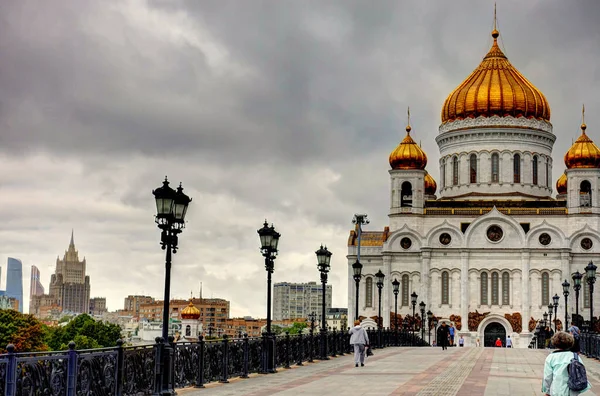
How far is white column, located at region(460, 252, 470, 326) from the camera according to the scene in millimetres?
73500

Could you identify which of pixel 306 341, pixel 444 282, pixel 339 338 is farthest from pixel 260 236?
pixel 444 282

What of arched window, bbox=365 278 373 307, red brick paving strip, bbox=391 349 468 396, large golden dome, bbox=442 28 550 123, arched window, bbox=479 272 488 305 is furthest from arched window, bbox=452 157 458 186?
red brick paving strip, bbox=391 349 468 396

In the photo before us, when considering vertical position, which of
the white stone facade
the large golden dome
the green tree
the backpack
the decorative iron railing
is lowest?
the green tree

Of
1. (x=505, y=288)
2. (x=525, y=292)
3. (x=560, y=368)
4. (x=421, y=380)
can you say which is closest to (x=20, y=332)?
(x=505, y=288)

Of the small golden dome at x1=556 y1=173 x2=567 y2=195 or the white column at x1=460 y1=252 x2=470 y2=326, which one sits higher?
the small golden dome at x1=556 y1=173 x2=567 y2=195

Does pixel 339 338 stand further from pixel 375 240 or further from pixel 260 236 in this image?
pixel 375 240

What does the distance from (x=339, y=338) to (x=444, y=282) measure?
41.7 meters

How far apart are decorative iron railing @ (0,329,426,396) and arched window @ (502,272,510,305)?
5067cm

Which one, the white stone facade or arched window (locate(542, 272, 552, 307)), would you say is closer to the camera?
arched window (locate(542, 272, 552, 307))

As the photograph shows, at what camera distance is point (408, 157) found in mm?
78062

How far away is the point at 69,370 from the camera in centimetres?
1446

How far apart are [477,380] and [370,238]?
5731 centimetres

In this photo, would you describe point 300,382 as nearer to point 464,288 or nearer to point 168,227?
point 168,227

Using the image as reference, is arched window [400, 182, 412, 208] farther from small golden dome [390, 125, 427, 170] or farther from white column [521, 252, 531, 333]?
white column [521, 252, 531, 333]
